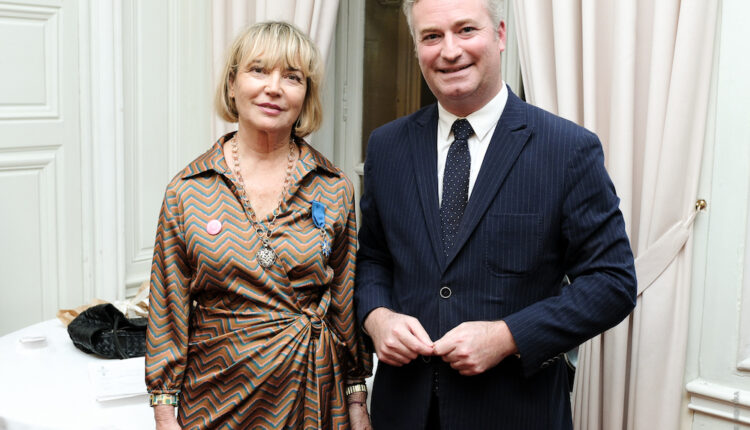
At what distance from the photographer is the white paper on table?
186cm

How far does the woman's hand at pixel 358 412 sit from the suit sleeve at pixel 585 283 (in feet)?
1.35

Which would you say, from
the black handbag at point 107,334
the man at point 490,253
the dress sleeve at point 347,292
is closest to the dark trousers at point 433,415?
the man at point 490,253

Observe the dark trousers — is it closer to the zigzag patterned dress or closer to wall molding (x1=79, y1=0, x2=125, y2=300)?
the zigzag patterned dress

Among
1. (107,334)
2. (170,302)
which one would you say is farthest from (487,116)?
(107,334)

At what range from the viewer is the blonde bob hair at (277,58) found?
1578 mm

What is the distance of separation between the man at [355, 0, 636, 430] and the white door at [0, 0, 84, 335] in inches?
71.5

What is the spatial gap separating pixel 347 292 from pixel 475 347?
37cm

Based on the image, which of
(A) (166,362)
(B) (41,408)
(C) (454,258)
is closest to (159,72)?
(B) (41,408)

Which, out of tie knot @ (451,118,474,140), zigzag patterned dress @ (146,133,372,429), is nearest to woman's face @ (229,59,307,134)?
zigzag patterned dress @ (146,133,372,429)

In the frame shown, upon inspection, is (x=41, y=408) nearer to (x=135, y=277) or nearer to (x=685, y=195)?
(x=135, y=277)

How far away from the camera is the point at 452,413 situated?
4.74 feet

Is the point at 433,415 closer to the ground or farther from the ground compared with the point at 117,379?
farther from the ground

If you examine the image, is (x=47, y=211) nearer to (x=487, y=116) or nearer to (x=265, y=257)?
(x=265, y=257)

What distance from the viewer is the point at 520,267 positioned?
4.66 ft
